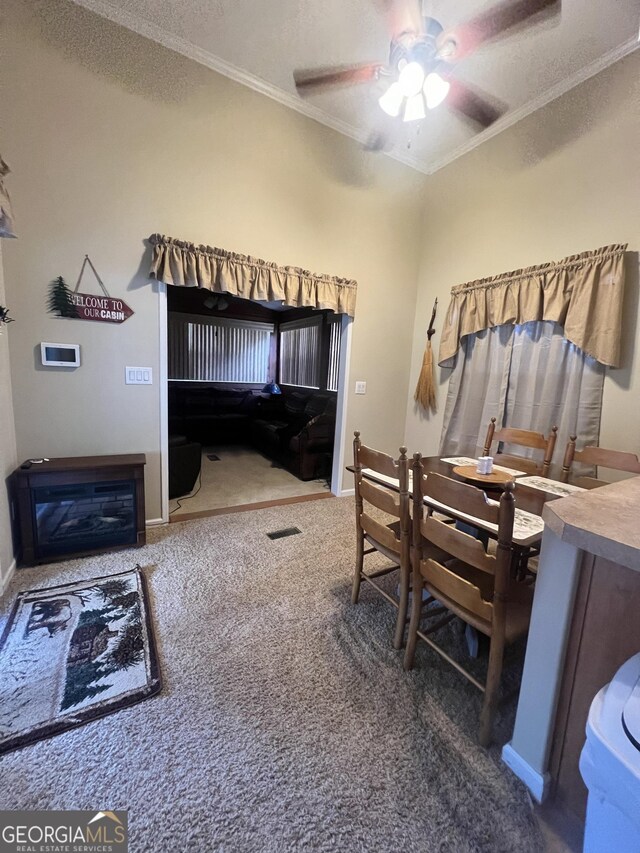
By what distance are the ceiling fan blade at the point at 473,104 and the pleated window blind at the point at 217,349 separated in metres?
5.46

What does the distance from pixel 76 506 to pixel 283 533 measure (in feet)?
4.91

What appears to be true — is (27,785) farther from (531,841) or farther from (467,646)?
(467,646)

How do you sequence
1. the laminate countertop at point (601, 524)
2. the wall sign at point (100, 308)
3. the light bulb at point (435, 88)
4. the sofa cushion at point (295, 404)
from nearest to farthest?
the laminate countertop at point (601, 524) → the light bulb at point (435, 88) → the wall sign at point (100, 308) → the sofa cushion at point (295, 404)

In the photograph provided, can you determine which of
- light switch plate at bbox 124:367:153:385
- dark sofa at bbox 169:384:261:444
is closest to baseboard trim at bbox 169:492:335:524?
light switch plate at bbox 124:367:153:385

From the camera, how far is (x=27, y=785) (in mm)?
1034

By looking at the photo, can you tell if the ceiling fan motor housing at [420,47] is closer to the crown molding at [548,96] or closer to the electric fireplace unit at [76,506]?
the crown molding at [548,96]

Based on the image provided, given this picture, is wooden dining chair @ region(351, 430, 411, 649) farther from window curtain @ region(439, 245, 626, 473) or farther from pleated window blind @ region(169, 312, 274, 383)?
pleated window blind @ region(169, 312, 274, 383)

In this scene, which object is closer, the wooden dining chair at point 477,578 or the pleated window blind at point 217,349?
the wooden dining chair at point 477,578

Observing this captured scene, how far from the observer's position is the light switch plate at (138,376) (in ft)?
8.40

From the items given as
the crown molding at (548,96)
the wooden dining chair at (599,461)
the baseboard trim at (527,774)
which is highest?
the crown molding at (548,96)

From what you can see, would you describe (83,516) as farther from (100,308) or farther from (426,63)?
(426,63)

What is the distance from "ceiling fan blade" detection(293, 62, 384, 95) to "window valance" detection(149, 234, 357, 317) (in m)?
1.24

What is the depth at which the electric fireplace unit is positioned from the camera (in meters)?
2.11

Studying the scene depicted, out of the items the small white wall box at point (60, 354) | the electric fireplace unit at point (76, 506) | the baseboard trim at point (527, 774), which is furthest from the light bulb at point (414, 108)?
the baseboard trim at point (527, 774)
